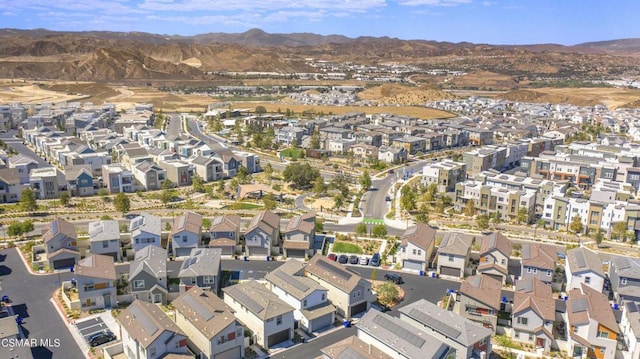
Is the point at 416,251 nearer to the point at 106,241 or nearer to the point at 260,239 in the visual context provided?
the point at 260,239

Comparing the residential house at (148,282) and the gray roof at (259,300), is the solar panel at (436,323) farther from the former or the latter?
the residential house at (148,282)

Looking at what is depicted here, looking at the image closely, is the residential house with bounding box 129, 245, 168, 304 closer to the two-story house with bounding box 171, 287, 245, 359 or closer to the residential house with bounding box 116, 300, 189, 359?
the two-story house with bounding box 171, 287, 245, 359

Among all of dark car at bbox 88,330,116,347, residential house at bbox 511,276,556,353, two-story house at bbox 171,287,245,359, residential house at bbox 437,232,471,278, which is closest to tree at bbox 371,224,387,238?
residential house at bbox 437,232,471,278

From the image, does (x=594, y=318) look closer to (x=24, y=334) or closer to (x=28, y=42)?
(x=24, y=334)

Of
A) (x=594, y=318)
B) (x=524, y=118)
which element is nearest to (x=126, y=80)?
(x=524, y=118)

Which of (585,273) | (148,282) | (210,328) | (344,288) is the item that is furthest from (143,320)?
(585,273)
